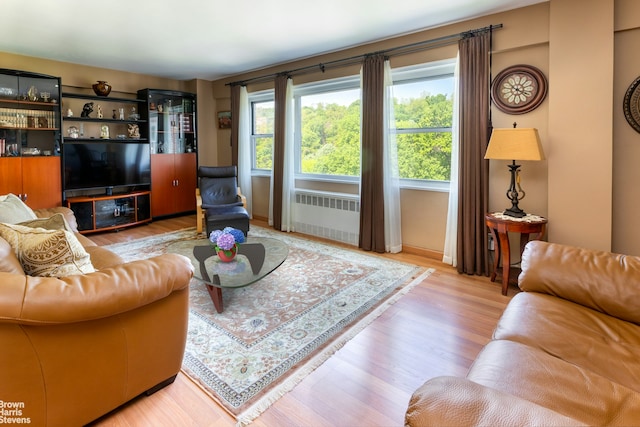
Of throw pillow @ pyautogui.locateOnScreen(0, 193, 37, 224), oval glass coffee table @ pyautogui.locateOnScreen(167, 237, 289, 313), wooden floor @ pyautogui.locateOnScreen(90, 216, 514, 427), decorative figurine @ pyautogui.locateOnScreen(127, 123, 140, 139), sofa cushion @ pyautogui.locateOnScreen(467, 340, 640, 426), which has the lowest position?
wooden floor @ pyautogui.locateOnScreen(90, 216, 514, 427)

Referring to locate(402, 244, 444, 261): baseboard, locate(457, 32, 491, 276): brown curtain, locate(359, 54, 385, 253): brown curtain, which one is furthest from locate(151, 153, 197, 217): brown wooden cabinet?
locate(457, 32, 491, 276): brown curtain

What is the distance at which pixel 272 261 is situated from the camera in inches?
108

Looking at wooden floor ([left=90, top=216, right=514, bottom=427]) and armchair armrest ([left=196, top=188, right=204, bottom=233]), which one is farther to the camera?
armchair armrest ([left=196, top=188, right=204, bottom=233])

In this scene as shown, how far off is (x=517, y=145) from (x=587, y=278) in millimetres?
1491

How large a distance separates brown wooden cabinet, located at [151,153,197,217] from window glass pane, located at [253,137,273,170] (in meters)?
1.24

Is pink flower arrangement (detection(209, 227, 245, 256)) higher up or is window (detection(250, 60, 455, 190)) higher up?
window (detection(250, 60, 455, 190))

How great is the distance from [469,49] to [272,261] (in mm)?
2748

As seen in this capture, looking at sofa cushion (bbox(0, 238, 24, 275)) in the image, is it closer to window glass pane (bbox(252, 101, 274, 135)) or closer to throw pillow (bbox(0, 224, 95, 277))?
throw pillow (bbox(0, 224, 95, 277))

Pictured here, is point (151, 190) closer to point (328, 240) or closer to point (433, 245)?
point (328, 240)

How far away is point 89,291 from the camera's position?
4.37ft

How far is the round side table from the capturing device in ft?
9.49

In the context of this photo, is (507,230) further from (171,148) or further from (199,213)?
(171,148)

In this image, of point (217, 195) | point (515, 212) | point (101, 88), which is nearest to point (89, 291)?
point (515, 212)

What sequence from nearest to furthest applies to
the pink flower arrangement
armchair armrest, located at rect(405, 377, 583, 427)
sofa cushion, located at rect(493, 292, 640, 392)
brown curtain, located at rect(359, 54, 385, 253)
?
armchair armrest, located at rect(405, 377, 583, 427) → sofa cushion, located at rect(493, 292, 640, 392) → the pink flower arrangement → brown curtain, located at rect(359, 54, 385, 253)
